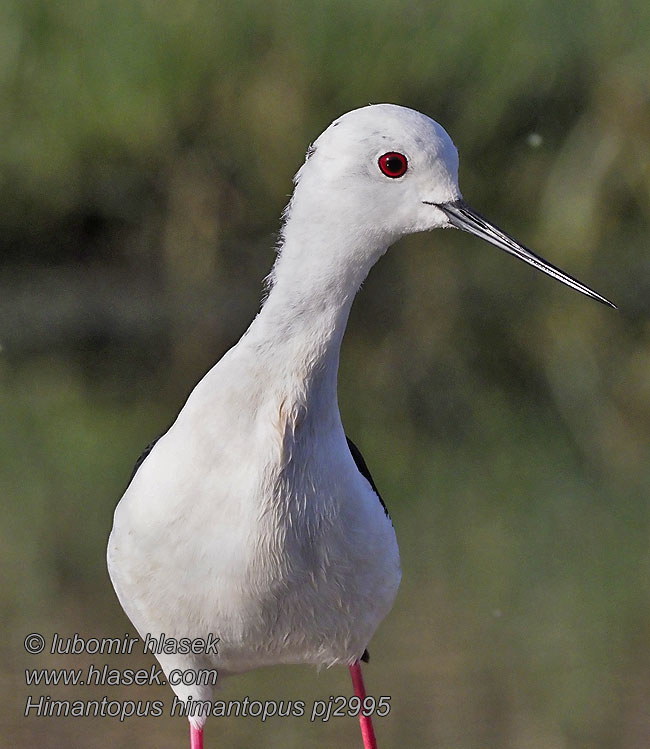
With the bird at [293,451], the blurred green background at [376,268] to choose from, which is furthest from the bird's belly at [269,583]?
the blurred green background at [376,268]

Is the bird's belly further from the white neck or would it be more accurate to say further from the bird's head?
the bird's head

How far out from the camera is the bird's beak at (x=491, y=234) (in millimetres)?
2000

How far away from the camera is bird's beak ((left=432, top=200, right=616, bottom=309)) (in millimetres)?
2000

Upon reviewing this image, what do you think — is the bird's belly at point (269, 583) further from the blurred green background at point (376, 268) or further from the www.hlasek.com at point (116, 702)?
the blurred green background at point (376, 268)

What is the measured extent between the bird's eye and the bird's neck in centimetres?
10

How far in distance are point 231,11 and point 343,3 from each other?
572 mm

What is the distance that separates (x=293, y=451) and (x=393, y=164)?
465 mm

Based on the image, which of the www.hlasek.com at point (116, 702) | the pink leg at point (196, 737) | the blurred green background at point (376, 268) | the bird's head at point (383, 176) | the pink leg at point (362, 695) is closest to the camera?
the bird's head at point (383, 176)

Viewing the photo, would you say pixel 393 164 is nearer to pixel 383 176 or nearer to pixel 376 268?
pixel 383 176

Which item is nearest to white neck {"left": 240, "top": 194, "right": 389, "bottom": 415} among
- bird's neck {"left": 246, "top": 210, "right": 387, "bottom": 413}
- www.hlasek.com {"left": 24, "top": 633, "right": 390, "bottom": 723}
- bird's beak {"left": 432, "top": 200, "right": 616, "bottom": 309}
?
bird's neck {"left": 246, "top": 210, "right": 387, "bottom": 413}

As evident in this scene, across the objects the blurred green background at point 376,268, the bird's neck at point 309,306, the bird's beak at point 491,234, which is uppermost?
the bird's beak at point 491,234

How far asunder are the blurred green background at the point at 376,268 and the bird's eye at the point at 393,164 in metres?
2.05

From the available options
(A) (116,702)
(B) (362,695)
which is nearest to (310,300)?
(B) (362,695)

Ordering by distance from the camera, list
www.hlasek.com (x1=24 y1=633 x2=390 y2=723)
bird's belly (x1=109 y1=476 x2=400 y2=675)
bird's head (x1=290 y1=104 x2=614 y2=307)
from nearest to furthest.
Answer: bird's head (x1=290 y1=104 x2=614 y2=307) → bird's belly (x1=109 y1=476 x2=400 y2=675) → www.hlasek.com (x1=24 y1=633 x2=390 y2=723)
